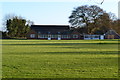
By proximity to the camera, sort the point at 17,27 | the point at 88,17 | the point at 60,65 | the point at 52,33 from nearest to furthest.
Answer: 1. the point at 60,65
2. the point at 88,17
3. the point at 17,27
4. the point at 52,33

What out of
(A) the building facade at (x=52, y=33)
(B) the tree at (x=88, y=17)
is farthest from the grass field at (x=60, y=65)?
(A) the building facade at (x=52, y=33)

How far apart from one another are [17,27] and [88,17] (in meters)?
25.4

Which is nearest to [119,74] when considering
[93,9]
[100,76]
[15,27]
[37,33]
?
[100,76]

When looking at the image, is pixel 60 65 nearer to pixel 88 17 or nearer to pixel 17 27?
pixel 88 17

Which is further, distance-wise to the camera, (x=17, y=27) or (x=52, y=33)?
(x=52, y=33)

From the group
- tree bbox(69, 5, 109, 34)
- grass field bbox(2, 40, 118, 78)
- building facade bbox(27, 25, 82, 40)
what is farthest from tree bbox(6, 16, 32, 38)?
grass field bbox(2, 40, 118, 78)

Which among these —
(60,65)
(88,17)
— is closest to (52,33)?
(88,17)

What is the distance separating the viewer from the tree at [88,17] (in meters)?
60.4

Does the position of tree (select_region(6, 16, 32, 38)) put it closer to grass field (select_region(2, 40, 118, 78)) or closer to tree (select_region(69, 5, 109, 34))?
tree (select_region(69, 5, 109, 34))

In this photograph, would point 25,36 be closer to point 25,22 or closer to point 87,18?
point 25,22

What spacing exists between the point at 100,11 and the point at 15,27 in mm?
29227

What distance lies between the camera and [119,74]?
6.69 meters

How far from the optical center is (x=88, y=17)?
62.0 m

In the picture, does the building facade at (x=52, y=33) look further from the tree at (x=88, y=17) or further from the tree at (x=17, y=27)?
the tree at (x=88, y=17)
